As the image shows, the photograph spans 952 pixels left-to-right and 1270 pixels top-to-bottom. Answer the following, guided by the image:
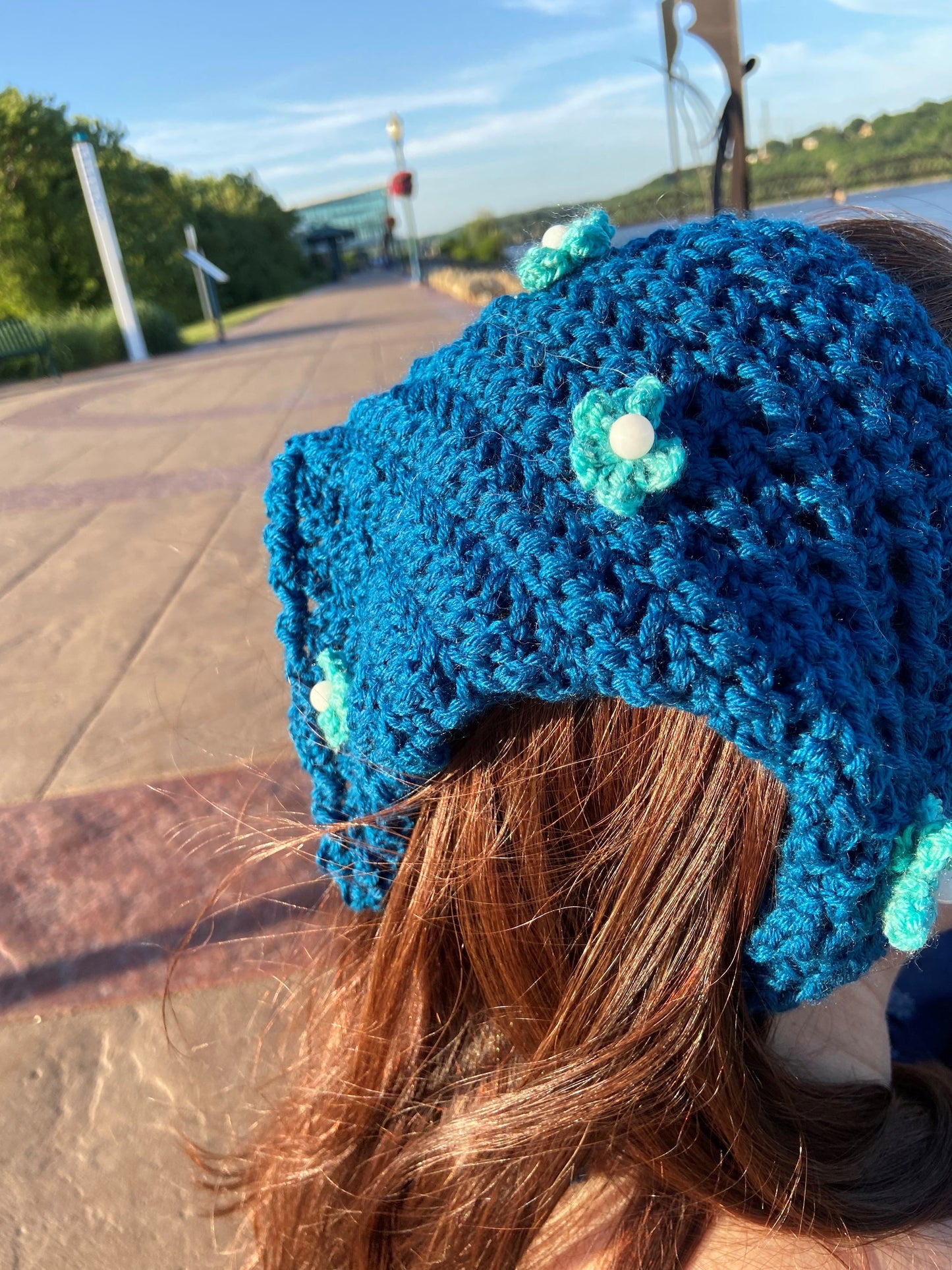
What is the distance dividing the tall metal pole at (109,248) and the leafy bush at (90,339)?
0.99ft

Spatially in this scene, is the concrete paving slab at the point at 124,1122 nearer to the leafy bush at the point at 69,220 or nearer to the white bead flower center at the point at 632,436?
the white bead flower center at the point at 632,436

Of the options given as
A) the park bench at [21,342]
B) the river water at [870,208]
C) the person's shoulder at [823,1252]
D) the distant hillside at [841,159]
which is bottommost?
the person's shoulder at [823,1252]

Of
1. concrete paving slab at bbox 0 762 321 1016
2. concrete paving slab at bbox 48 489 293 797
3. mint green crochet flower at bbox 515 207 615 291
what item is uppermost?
mint green crochet flower at bbox 515 207 615 291

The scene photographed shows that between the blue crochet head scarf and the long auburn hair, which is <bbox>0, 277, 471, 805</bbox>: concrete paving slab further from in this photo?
the long auburn hair

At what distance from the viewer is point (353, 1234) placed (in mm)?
1102

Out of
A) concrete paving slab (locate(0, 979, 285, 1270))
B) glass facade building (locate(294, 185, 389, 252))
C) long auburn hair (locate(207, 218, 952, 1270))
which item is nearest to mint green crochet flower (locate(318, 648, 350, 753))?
long auburn hair (locate(207, 218, 952, 1270))

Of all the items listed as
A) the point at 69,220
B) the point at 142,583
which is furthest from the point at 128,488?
the point at 69,220

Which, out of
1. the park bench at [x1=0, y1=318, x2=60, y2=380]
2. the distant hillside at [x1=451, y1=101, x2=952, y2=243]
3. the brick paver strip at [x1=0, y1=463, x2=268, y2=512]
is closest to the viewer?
the distant hillside at [x1=451, y1=101, x2=952, y2=243]

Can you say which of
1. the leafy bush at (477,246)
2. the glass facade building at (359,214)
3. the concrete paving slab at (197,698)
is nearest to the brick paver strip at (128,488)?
the concrete paving slab at (197,698)

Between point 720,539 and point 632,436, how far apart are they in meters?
0.12

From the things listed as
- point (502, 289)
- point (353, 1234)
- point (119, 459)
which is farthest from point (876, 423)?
point (502, 289)

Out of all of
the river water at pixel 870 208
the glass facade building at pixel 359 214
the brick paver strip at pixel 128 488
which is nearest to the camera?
the river water at pixel 870 208

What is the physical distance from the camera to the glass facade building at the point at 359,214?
7819 cm

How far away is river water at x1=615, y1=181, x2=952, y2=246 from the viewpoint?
120 cm
